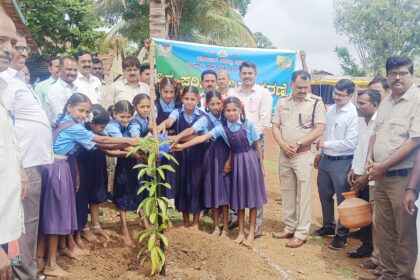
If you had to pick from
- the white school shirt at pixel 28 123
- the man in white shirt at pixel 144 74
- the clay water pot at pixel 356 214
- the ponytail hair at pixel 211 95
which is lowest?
the clay water pot at pixel 356 214

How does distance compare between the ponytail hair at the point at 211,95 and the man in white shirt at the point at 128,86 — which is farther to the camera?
the man in white shirt at the point at 128,86

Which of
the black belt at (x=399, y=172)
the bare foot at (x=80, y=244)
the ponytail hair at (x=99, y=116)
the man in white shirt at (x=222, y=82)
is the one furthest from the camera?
the man in white shirt at (x=222, y=82)

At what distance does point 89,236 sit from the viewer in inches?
173

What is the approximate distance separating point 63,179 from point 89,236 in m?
Result: 1.01

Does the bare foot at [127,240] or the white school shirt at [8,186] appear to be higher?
the white school shirt at [8,186]

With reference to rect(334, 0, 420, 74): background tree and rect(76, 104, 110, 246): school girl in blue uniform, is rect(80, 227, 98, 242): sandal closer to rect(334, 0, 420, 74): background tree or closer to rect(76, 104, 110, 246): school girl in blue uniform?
rect(76, 104, 110, 246): school girl in blue uniform

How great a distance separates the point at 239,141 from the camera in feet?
15.0

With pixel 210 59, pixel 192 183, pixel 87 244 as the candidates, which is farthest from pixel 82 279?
pixel 210 59

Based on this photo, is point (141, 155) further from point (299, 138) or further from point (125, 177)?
point (299, 138)

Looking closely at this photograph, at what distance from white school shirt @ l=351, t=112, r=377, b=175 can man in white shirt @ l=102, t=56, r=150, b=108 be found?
8.64 ft

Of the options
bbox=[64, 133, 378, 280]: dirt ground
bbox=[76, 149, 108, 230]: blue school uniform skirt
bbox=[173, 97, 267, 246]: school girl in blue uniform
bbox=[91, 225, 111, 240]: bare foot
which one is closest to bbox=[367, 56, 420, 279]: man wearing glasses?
bbox=[64, 133, 378, 280]: dirt ground

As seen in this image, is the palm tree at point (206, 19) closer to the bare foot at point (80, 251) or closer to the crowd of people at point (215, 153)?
the crowd of people at point (215, 153)

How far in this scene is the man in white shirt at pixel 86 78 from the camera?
538 cm

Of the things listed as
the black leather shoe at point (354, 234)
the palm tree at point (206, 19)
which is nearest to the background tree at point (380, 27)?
the palm tree at point (206, 19)
